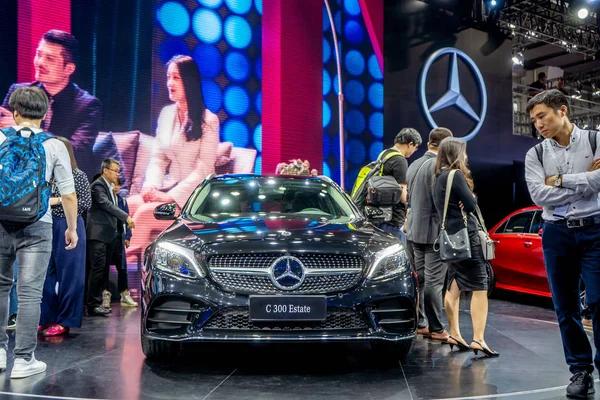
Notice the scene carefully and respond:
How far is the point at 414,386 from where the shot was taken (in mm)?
3354

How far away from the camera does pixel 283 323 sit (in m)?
3.31

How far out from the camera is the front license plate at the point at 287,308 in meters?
3.25

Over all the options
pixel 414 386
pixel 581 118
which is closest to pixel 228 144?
pixel 414 386

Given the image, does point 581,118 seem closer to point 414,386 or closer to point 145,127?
point 145,127

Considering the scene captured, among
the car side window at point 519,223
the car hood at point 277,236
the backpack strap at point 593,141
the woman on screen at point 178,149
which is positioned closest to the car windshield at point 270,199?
the car hood at point 277,236

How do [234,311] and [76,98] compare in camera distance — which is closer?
[234,311]

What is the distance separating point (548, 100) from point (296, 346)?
2.40 metres

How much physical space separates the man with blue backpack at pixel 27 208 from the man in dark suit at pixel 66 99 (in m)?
3.78

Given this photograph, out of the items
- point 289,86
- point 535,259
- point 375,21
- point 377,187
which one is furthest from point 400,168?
point 375,21

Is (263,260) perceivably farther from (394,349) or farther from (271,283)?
(394,349)

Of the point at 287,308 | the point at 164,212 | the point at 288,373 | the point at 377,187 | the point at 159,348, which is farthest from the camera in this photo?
A: the point at 377,187

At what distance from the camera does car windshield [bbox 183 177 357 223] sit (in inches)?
167

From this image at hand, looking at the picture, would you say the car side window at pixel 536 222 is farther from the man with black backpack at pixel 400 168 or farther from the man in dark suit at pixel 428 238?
the man in dark suit at pixel 428 238

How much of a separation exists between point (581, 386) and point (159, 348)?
95.6 inches
